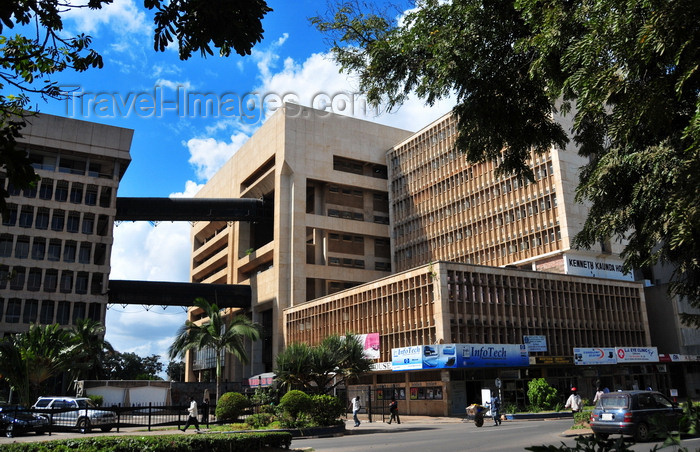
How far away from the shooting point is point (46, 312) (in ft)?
195

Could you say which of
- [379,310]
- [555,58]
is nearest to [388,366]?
[379,310]

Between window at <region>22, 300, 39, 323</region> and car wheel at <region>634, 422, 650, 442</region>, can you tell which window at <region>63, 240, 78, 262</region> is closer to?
window at <region>22, 300, 39, 323</region>

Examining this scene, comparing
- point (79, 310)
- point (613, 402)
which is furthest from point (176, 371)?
point (613, 402)

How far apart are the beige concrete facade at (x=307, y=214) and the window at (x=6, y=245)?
2549 centimetres

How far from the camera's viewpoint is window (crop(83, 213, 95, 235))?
2495 inches

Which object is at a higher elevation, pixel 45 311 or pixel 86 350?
pixel 45 311

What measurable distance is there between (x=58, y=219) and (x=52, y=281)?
6.94 m

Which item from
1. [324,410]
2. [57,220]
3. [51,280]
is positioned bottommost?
[324,410]

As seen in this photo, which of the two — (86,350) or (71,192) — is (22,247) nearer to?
(71,192)

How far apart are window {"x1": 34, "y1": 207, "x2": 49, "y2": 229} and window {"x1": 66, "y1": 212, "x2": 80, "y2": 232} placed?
2132 millimetres

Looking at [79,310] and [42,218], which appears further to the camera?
[42,218]

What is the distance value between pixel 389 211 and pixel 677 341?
3419 cm

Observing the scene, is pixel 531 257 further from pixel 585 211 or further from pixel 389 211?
pixel 389 211

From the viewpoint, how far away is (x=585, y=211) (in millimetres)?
53250
